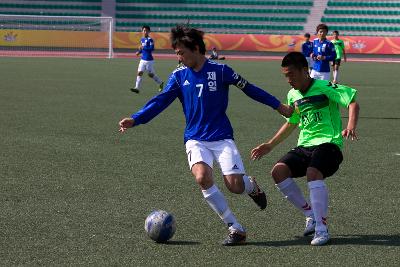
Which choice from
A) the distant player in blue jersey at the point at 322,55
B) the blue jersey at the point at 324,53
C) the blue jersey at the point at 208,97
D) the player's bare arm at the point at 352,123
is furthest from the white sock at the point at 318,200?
the blue jersey at the point at 324,53

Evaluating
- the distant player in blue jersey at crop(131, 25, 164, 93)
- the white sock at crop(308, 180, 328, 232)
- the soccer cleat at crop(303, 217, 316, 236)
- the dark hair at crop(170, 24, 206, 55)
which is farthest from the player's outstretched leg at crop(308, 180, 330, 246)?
the distant player in blue jersey at crop(131, 25, 164, 93)

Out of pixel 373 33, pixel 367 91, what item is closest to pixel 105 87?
pixel 367 91

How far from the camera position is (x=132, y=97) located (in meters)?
21.4

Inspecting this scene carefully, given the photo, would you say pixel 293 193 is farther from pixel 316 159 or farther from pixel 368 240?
pixel 368 240

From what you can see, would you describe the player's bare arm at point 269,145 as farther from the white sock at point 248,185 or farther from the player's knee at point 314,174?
the player's knee at point 314,174

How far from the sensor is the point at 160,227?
6.00m

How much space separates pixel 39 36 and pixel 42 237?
42496mm

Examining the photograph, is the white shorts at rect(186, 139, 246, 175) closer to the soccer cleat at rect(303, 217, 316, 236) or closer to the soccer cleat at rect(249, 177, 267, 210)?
the soccer cleat at rect(249, 177, 267, 210)

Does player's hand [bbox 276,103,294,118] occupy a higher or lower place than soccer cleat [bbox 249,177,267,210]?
higher

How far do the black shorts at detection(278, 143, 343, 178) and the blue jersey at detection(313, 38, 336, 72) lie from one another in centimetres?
1275

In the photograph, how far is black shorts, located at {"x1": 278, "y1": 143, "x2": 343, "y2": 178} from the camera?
6168 mm

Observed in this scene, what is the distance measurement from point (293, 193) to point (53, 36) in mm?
42789

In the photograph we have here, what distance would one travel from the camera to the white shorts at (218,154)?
245 inches

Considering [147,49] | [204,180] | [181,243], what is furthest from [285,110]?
[147,49]
